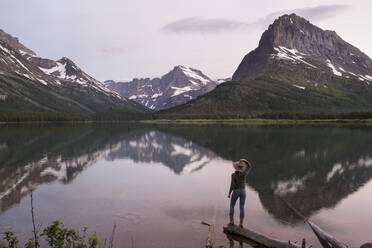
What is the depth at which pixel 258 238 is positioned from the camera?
1958 centimetres

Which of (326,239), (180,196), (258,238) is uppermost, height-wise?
(326,239)

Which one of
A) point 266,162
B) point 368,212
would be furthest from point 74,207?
point 266,162

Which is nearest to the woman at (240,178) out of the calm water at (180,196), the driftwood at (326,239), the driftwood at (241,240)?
the driftwood at (241,240)

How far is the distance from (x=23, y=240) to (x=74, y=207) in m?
8.38

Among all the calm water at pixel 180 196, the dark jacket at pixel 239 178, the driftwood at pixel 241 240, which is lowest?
the calm water at pixel 180 196

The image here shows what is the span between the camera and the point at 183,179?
4328cm

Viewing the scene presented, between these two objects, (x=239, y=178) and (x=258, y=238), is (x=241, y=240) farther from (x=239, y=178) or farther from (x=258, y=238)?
(x=239, y=178)

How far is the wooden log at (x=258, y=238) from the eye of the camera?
18.0m

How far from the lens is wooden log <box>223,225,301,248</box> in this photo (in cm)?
1803

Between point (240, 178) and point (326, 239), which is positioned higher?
point (240, 178)

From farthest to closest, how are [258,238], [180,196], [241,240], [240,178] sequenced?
[180,196] < [240,178] < [241,240] < [258,238]

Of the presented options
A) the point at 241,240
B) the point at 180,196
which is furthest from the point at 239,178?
the point at 180,196

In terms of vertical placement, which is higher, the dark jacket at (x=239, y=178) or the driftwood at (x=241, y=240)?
the dark jacket at (x=239, y=178)

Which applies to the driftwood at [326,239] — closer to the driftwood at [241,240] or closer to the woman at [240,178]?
the driftwood at [241,240]
